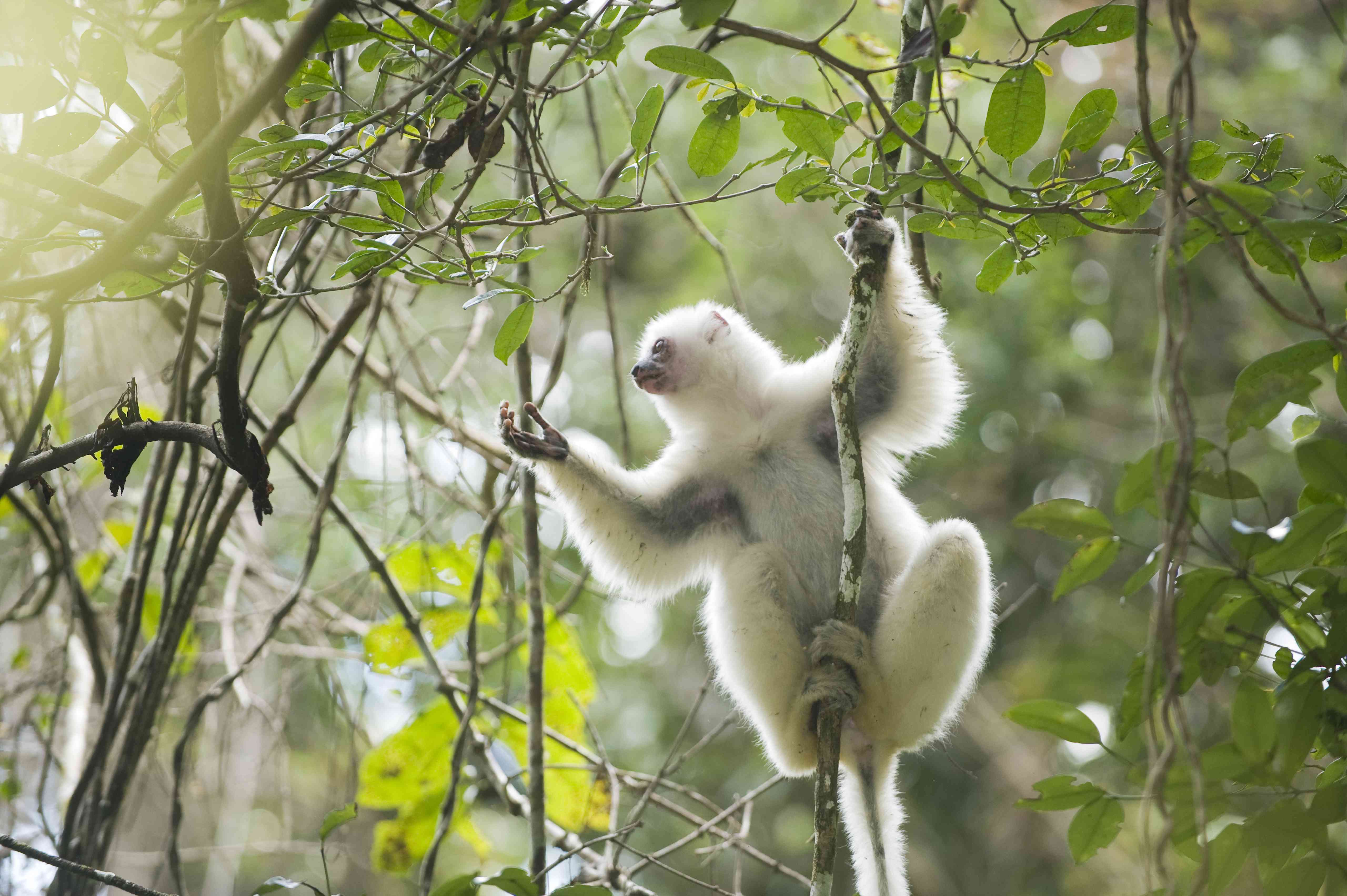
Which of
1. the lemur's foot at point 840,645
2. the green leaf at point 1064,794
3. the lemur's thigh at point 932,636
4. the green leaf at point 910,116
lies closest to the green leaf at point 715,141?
the green leaf at point 910,116

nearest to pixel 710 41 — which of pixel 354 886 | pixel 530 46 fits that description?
pixel 530 46

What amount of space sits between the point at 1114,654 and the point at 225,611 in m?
8.41

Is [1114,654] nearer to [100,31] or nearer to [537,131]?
[537,131]

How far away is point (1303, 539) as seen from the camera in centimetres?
226

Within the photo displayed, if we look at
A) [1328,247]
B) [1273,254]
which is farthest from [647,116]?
[1328,247]

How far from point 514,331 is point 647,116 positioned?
2.56 ft

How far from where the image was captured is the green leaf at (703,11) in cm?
212

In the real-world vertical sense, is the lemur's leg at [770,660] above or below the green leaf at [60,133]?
below

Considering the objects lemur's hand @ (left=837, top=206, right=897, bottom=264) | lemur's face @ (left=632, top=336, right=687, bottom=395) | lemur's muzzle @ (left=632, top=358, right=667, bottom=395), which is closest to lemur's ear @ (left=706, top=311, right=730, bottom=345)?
lemur's face @ (left=632, top=336, right=687, bottom=395)

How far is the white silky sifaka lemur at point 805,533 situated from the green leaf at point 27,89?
6.90 feet

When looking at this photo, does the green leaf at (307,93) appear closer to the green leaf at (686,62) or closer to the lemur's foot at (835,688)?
the green leaf at (686,62)

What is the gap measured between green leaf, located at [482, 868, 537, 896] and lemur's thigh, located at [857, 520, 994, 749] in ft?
5.60

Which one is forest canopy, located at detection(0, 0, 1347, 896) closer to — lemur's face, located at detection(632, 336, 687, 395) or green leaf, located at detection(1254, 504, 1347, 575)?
green leaf, located at detection(1254, 504, 1347, 575)

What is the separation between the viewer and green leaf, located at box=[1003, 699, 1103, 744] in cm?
236
